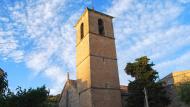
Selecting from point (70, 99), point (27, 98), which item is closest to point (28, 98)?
point (27, 98)

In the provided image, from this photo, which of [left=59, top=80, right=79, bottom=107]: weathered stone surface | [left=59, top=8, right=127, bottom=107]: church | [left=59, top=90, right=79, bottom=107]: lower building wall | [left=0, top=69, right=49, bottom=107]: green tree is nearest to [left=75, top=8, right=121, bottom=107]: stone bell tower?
[left=59, top=8, right=127, bottom=107]: church

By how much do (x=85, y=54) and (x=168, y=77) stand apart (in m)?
12.0

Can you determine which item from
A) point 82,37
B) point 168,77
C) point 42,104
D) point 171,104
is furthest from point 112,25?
point 42,104

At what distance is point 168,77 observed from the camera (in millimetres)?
36625

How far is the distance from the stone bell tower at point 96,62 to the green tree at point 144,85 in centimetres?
258

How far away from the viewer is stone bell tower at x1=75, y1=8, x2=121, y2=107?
32094 mm

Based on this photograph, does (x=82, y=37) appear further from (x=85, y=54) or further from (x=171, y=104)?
(x=171, y=104)

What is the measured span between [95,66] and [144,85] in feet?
21.8

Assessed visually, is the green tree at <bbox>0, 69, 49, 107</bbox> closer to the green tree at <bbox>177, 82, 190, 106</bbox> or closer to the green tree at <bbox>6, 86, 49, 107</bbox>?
the green tree at <bbox>6, 86, 49, 107</bbox>

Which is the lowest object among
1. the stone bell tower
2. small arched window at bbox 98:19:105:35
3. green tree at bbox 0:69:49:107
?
green tree at bbox 0:69:49:107

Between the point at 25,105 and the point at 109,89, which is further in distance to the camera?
the point at 109,89

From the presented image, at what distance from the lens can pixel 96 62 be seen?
1330 inches

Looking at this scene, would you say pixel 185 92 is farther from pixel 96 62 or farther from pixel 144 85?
pixel 96 62

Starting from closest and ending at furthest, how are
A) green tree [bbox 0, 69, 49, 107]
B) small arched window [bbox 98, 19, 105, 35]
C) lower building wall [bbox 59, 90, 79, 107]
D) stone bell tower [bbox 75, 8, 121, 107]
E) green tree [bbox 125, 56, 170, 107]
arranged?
green tree [bbox 0, 69, 49, 107] → green tree [bbox 125, 56, 170, 107] → stone bell tower [bbox 75, 8, 121, 107] → lower building wall [bbox 59, 90, 79, 107] → small arched window [bbox 98, 19, 105, 35]
